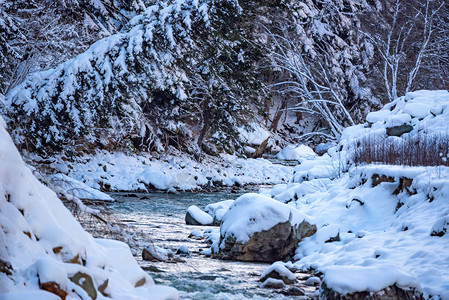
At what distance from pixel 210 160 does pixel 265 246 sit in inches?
489

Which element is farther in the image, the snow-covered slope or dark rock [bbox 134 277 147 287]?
the snow-covered slope

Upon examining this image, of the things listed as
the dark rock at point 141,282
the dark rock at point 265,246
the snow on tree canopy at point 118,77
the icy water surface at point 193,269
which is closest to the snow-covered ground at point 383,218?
the dark rock at point 265,246

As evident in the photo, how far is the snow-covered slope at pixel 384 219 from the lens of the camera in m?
4.55

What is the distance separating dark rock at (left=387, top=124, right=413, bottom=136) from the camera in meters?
10.6

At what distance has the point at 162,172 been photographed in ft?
53.3

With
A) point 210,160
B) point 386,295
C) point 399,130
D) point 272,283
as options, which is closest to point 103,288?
point 386,295

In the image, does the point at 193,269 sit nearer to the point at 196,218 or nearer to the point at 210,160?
the point at 196,218

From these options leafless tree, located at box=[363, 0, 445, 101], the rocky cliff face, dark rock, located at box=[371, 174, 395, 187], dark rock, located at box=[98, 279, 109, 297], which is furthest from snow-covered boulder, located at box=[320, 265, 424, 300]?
leafless tree, located at box=[363, 0, 445, 101]

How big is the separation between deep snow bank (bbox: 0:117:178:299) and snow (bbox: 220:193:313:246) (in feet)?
10.6

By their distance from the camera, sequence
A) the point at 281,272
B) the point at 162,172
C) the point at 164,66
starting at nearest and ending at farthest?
1. the point at 281,272
2. the point at 164,66
3. the point at 162,172

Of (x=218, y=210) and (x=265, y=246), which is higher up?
(x=265, y=246)

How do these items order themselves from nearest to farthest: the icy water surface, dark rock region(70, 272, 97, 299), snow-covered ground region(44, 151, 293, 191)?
dark rock region(70, 272, 97, 299) < the icy water surface < snow-covered ground region(44, 151, 293, 191)

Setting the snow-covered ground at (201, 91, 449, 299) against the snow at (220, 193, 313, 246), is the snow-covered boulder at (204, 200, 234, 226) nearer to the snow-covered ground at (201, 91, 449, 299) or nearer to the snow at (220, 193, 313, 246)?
the snow-covered ground at (201, 91, 449, 299)

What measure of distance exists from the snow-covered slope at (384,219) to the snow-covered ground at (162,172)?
208 inches
